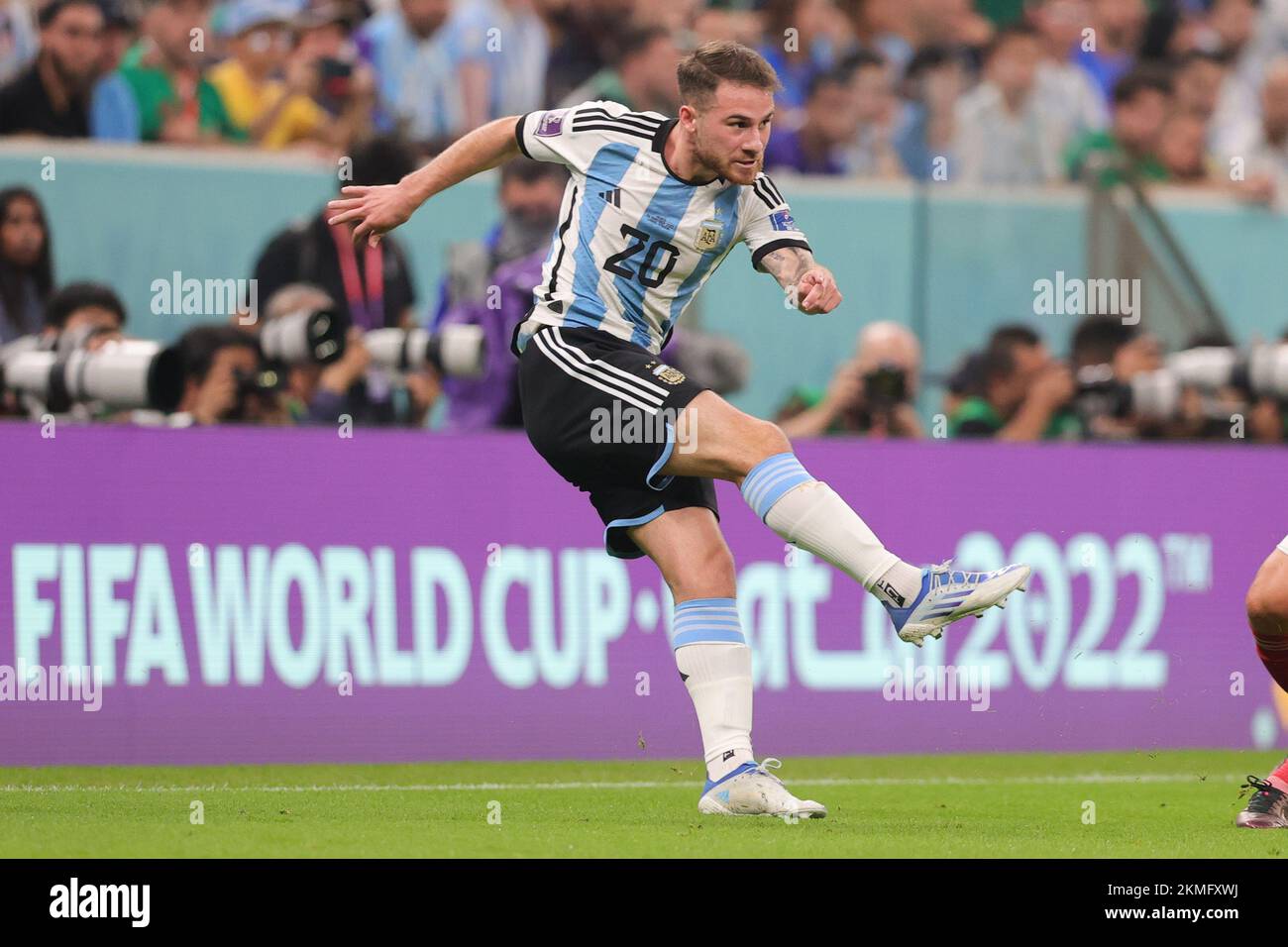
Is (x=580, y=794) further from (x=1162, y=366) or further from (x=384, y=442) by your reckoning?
(x=1162, y=366)

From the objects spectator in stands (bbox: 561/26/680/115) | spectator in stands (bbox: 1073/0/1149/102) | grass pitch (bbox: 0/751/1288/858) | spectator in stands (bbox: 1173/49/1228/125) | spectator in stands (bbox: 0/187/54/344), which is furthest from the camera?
spectator in stands (bbox: 1073/0/1149/102)

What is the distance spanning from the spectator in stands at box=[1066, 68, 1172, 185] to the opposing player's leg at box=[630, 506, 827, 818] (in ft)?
21.2

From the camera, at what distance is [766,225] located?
22.4 feet

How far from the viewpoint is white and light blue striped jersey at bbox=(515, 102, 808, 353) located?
21.9ft

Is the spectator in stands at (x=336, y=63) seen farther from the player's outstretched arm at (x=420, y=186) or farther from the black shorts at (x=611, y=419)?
the black shorts at (x=611, y=419)

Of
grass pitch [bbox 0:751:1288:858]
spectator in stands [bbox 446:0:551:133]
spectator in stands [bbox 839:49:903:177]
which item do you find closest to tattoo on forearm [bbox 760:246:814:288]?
grass pitch [bbox 0:751:1288:858]

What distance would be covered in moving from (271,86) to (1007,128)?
432 cm

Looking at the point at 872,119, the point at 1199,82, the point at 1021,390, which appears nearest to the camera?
the point at 1021,390

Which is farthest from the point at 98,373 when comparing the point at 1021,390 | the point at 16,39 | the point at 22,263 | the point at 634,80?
the point at 1021,390

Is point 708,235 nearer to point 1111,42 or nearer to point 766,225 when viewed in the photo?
point 766,225

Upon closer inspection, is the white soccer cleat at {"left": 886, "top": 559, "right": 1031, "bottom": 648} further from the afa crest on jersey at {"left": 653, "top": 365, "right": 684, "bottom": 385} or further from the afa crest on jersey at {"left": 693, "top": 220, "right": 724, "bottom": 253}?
the afa crest on jersey at {"left": 693, "top": 220, "right": 724, "bottom": 253}

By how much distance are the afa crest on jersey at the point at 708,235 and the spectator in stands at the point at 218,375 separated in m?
3.52

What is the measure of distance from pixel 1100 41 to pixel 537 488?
7064 mm

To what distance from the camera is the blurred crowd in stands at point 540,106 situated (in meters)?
10.2
